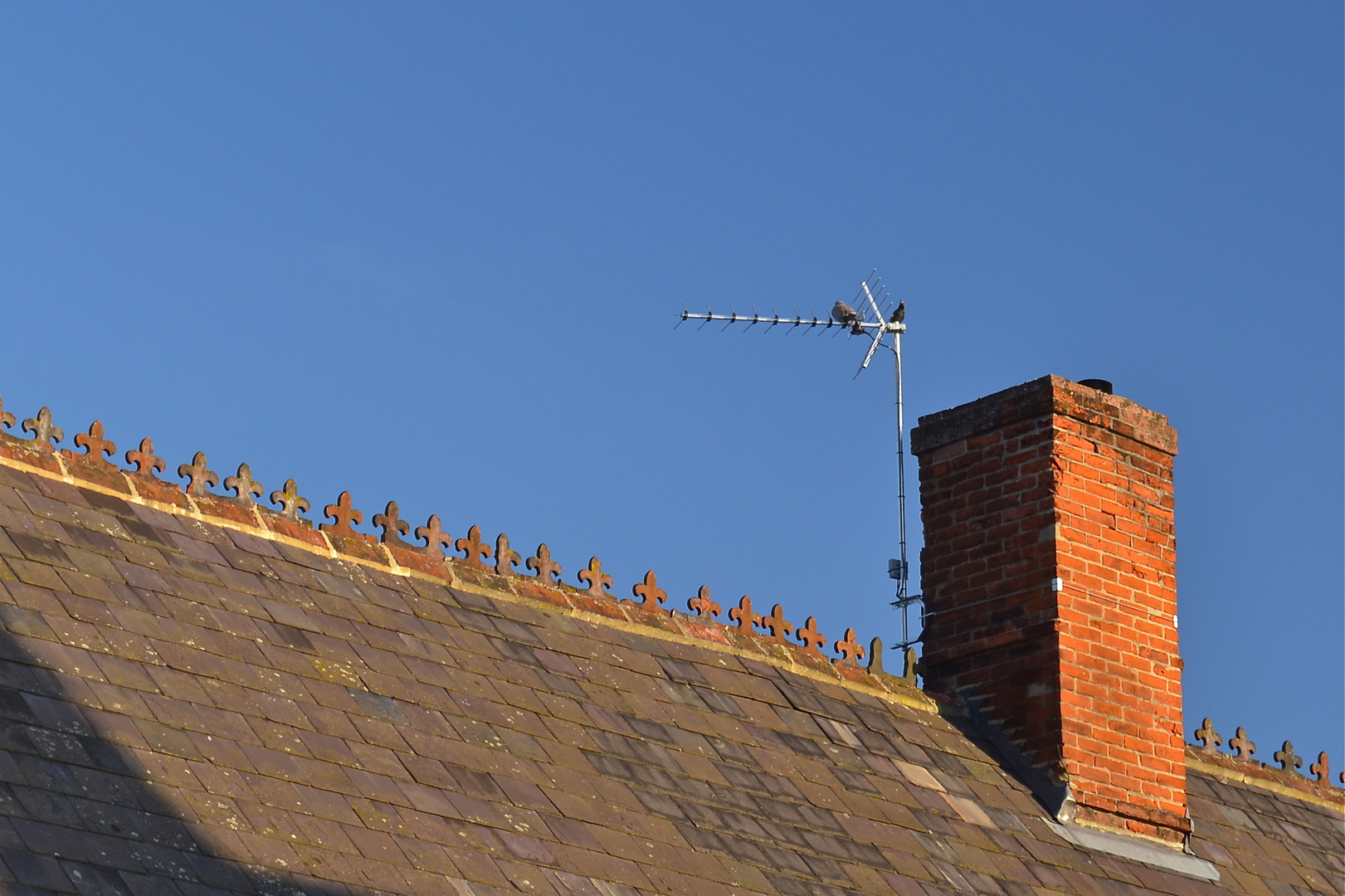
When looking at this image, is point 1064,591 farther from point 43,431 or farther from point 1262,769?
point 43,431

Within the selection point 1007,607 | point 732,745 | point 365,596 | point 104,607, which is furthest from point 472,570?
point 1007,607

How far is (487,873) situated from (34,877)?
2.19 m

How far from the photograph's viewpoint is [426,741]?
10.4 metres

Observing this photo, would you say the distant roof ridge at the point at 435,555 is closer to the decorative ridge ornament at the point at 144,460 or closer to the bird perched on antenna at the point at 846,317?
the decorative ridge ornament at the point at 144,460

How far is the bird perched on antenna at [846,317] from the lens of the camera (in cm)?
1731

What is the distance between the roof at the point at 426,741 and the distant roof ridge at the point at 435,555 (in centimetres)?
2

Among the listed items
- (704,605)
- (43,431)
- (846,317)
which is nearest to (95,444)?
(43,431)

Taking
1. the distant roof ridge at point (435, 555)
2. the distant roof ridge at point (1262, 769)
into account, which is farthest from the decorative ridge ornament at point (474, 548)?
the distant roof ridge at point (1262, 769)

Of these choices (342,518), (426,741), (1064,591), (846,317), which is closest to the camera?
(426,741)

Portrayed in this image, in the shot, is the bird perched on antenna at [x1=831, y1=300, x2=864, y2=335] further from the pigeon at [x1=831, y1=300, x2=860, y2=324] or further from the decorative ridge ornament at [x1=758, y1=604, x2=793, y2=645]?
the decorative ridge ornament at [x1=758, y1=604, x2=793, y2=645]

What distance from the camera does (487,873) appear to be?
9461 mm

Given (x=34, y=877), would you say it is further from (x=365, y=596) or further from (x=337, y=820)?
(x=365, y=596)

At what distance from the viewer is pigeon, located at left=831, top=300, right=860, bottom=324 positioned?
17312 mm

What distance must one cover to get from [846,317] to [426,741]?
7.70 metres
